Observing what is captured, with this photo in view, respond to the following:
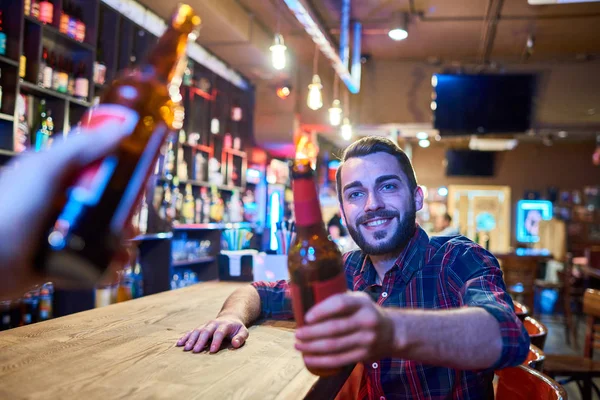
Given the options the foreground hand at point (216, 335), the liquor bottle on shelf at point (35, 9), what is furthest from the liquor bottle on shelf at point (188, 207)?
the foreground hand at point (216, 335)

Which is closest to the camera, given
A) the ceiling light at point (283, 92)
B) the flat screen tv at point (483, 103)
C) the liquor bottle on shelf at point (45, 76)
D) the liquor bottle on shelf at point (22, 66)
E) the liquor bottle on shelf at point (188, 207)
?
the liquor bottle on shelf at point (22, 66)

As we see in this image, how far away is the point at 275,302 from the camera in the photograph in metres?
1.72

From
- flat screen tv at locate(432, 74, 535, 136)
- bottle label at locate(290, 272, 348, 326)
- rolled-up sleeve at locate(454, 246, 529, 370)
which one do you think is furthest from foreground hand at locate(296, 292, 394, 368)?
flat screen tv at locate(432, 74, 535, 136)

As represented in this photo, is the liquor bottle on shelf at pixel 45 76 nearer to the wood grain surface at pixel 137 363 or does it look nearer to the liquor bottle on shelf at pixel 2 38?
the liquor bottle on shelf at pixel 2 38

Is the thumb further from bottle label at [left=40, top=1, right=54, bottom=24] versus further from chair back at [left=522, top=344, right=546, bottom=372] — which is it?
bottle label at [left=40, top=1, right=54, bottom=24]

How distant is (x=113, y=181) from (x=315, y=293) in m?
0.29

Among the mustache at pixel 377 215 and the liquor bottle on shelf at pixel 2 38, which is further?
the liquor bottle on shelf at pixel 2 38

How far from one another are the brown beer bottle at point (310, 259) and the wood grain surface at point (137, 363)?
364 mm

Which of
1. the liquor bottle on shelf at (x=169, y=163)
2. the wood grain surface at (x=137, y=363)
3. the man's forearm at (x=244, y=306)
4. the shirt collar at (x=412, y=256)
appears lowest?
the wood grain surface at (x=137, y=363)

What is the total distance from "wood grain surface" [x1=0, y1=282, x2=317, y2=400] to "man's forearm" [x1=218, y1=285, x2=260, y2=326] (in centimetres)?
4

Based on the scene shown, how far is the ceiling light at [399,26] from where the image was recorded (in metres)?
5.71

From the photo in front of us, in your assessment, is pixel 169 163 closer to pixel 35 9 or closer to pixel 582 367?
pixel 35 9

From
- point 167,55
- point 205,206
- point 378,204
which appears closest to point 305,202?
point 167,55

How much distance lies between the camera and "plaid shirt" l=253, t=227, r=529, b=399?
141 cm
